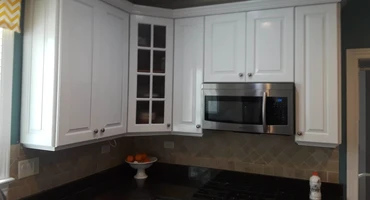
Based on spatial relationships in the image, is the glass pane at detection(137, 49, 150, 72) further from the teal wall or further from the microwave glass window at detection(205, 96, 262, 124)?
the teal wall

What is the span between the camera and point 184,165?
2.44 metres

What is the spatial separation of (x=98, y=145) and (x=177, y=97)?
79cm

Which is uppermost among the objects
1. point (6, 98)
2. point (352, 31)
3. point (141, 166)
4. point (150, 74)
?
point (352, 31)

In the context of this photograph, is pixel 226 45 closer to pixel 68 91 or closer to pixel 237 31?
pixel 237 31

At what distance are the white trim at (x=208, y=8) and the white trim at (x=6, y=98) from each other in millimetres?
691

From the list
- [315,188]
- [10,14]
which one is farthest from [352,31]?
[10,14]

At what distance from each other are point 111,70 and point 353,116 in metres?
1.94

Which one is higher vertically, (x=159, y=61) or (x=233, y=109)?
(x=159, y=61)

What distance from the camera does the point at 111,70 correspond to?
191cm

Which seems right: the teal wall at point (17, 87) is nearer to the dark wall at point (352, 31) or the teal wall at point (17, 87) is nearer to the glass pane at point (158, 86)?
the glass pane at point (158, 86)

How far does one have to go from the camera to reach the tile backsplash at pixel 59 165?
158cm

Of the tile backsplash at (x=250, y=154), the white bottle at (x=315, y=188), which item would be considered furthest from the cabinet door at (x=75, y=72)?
the white bottle at (x=315, y=188)

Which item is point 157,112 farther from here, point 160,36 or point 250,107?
point 250,107

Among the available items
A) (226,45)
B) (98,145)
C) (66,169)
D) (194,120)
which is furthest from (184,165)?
(226,45)
